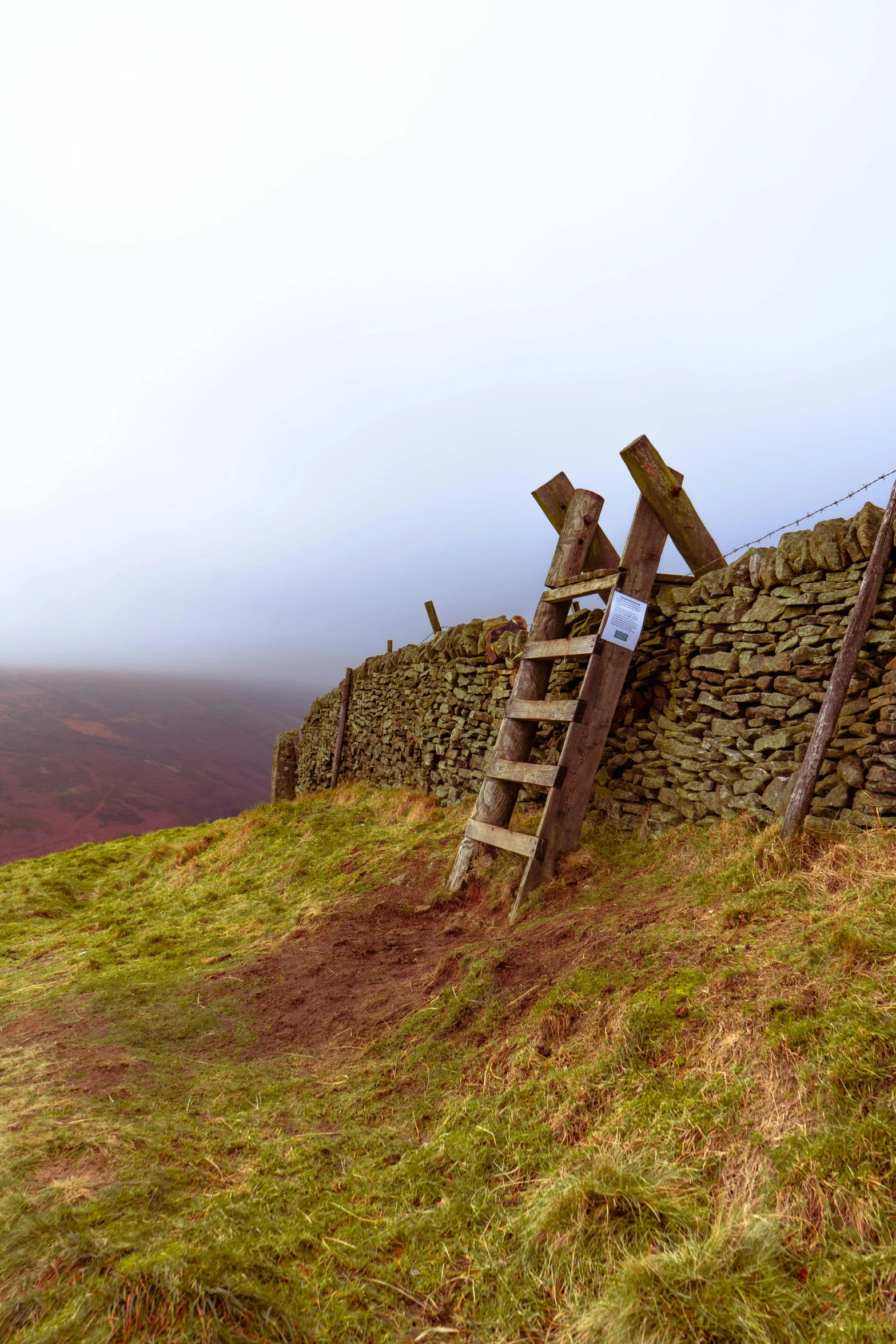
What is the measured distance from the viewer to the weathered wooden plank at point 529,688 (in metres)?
6.56

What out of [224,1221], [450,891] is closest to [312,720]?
[450,891]

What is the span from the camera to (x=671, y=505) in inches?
243

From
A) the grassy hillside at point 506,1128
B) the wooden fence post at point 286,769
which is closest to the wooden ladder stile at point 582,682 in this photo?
the grassy hillside at point 506,1128

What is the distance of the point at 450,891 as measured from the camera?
6.41 metres

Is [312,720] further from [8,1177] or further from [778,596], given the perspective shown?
[8,1177]

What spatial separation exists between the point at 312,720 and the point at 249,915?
9.71m

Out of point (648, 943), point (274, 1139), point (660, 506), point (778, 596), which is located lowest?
point (274, 1139)

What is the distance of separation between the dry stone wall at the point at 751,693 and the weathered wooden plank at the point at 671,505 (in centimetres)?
44

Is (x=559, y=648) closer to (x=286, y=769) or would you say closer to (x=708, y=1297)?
(x=708, y=1297)

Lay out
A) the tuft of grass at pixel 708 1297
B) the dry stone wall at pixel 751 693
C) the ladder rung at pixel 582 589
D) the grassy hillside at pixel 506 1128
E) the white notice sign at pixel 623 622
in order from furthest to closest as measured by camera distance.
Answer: the ladder rung at pixel 582 589 → the white notice sign at pixel 623 622 → the dry stone wall at pixel 751 693 → the grassy hillside at pixel 506 1128 → the tuft of grass at pixel 708 1297

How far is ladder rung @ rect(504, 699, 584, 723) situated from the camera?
588cm

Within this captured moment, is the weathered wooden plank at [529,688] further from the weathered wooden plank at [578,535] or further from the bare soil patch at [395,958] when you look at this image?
the bare soil patch at [395,958]

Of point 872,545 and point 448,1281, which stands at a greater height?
point 872,545

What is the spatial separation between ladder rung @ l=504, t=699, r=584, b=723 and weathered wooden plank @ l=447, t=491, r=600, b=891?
0.11m
